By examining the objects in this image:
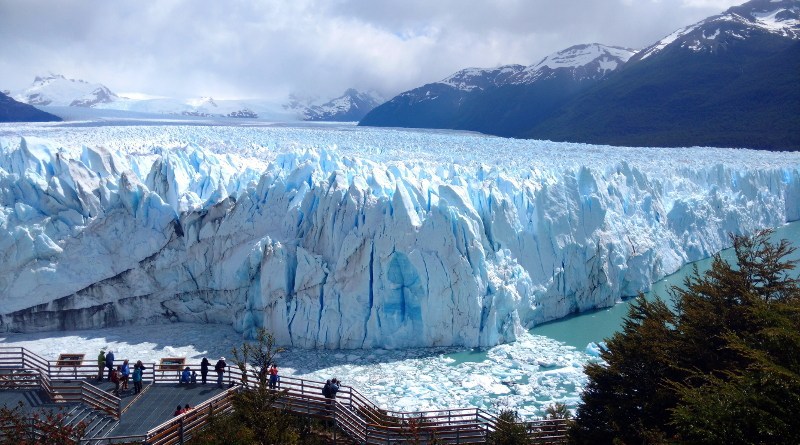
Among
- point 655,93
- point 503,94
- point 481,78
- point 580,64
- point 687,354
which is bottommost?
point 687,354

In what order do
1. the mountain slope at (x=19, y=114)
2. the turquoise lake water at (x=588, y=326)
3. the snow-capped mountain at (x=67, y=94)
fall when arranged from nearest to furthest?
the turquoise lake water at (x=588, y=326)
the mountain slope at (x=19, y=114)
the snow-capped mountain at (x=67, y=94)

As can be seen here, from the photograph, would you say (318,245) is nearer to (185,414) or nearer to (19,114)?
(185,414)

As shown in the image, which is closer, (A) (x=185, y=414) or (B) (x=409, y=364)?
(A) (x=185, y=414)

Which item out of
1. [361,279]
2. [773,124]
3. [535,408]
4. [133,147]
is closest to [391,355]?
[361,279]

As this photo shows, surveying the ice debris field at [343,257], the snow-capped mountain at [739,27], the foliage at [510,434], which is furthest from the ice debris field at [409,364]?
the snow-capped mountain at [739,27]

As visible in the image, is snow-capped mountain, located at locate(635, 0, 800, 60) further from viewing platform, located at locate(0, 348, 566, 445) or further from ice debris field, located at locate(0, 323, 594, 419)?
viewing platform, located at locate(0, 348, 566, 445)

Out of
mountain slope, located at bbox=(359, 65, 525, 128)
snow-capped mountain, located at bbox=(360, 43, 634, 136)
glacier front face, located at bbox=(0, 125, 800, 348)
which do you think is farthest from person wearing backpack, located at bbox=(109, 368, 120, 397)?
mountain slope, located at bbox=(359, 65, 525, 128)

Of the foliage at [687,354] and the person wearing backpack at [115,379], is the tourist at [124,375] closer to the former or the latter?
the person wearing backpack at [115,379]

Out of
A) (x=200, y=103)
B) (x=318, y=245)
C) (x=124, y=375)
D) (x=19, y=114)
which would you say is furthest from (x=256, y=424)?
(x=200, y=103)
